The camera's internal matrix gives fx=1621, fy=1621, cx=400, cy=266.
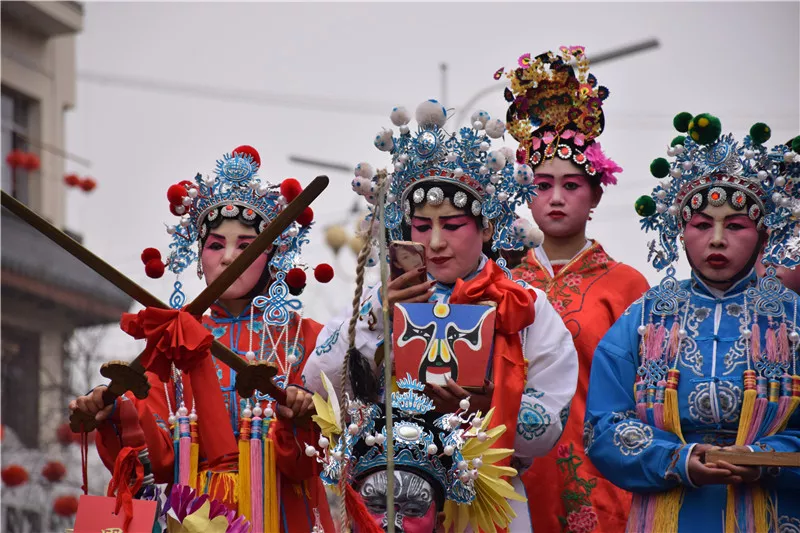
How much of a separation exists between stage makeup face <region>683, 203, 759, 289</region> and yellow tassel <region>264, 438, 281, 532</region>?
6.50 feet

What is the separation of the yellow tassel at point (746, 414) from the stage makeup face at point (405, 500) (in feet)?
4.39

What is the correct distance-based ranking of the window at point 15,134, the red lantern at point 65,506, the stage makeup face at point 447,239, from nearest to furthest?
the stage makeup face at point 447,239 → the red lantern at point 65,506 → the window at point 15,134

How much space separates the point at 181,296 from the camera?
23.0ft

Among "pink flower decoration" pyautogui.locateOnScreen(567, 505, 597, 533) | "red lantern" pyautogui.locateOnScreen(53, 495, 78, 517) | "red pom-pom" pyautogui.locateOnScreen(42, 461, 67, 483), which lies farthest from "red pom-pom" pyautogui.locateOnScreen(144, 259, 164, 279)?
"red pom-pom" pyautogui.locateOnScreen(42, 461, 67, 483)

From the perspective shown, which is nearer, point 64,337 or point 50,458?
point 50,458

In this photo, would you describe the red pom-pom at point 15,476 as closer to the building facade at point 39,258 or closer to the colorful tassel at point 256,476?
the building facade at point 39,258

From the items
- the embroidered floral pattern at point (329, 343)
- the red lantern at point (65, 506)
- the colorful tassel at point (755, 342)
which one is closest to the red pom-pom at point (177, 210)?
the embroidered floral pattern at point (329, 343)

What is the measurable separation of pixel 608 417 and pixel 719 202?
3.40 ft

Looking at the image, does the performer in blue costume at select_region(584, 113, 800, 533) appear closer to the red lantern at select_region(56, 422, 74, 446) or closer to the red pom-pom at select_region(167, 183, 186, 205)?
the red pom-pom at select_region(167, 183, 186, 205)

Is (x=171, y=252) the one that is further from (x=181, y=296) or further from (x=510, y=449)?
(x=510, y=449)

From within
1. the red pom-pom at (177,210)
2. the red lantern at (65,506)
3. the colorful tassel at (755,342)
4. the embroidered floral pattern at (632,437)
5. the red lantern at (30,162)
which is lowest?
the red lantern at (65,506)

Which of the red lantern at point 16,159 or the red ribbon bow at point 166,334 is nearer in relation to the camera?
the red ribbon bow at point 166,334

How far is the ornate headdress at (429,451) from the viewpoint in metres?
6.07

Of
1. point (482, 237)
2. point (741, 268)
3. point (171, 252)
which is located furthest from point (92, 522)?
point (741, 268)
